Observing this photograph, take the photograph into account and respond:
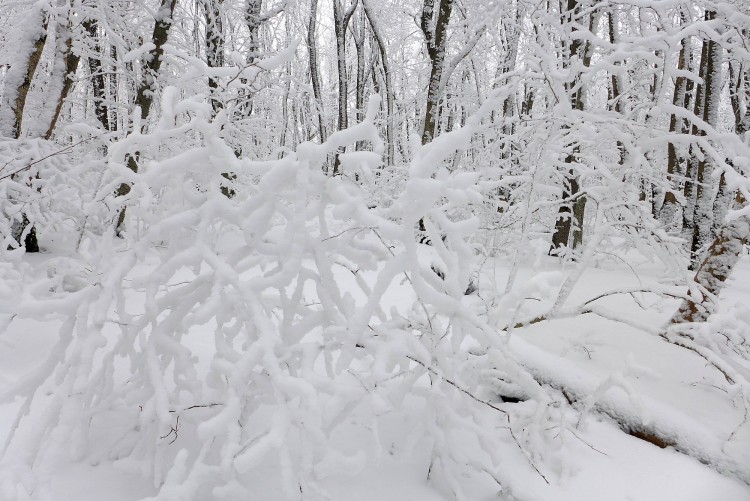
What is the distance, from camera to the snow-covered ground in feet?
4.67

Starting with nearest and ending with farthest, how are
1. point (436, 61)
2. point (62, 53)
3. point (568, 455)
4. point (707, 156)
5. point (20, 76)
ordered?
point (568, 455)
point (20, 76)
point (62, 53)
point (707, 156)
point (436, 61)

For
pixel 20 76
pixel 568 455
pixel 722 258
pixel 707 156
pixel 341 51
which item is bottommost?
pixel 568 455

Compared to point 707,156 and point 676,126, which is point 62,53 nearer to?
point 707,156

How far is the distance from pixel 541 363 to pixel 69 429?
A: 80.5 inches

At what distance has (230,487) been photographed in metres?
1.19

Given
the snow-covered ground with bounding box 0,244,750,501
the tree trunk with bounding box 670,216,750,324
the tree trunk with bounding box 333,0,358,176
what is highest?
the tree trunk with bounding box 333,0,358,176

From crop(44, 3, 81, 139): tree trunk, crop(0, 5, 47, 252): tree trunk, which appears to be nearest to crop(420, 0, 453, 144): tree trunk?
crop(44, 3, 81, 139): tree trunk

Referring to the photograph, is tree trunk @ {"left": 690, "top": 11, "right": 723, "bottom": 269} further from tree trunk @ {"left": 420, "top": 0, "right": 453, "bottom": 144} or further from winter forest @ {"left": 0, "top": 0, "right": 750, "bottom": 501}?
tree trunk @ {"left": 420, "top": 0, "right": 453, "bottom": 144}

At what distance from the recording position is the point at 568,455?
174cm

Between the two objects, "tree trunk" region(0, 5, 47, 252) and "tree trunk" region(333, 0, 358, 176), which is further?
"tree trunk" region(333, 0, 358, 176)

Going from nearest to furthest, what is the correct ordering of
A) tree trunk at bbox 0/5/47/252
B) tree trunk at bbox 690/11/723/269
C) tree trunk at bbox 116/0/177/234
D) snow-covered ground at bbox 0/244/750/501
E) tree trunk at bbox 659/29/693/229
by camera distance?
snow-covered ground at bbox 0/244/750/501 → tree trunk at bbox 0/5/47/252 → tree trunk at bbox 690/11/723/269 → tree trunk at bbox 116/0/177/234 → tree trunk at bbox 659/29/693/229

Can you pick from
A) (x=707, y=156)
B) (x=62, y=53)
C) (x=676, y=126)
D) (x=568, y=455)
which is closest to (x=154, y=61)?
(x=62, y=53)

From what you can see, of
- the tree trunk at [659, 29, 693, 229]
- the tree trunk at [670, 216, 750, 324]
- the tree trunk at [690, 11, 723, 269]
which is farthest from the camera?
the tree trunk at [659, 29, 693, 229]

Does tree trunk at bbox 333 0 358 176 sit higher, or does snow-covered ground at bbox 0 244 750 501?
tree trunk at bbox 333 0 358 176
